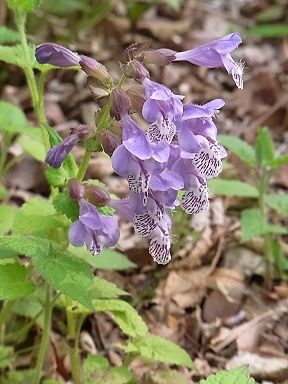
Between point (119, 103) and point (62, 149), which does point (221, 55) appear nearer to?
point (119, 103)

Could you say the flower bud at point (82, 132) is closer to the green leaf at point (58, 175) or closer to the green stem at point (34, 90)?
the green leaf at point (58, 175)

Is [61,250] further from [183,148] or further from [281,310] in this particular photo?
[281,310]

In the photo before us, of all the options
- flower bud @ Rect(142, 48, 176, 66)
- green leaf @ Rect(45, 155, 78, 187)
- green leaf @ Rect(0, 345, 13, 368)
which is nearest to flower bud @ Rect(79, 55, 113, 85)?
flower bud @ Rect(142, 48, 176, 66)

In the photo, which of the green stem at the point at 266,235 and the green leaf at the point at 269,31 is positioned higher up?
the green stem at the point at 266,235

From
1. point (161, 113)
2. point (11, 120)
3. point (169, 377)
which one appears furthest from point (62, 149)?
point (11, 120)

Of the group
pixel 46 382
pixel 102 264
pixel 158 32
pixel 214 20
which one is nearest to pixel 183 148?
pixel 102 264

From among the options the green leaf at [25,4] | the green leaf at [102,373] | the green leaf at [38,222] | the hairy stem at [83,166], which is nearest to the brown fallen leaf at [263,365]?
the green leaf at [102,373]

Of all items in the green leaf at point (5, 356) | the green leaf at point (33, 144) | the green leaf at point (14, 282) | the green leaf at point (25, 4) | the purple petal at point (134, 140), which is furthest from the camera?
the green leaf at point (33, 144)
